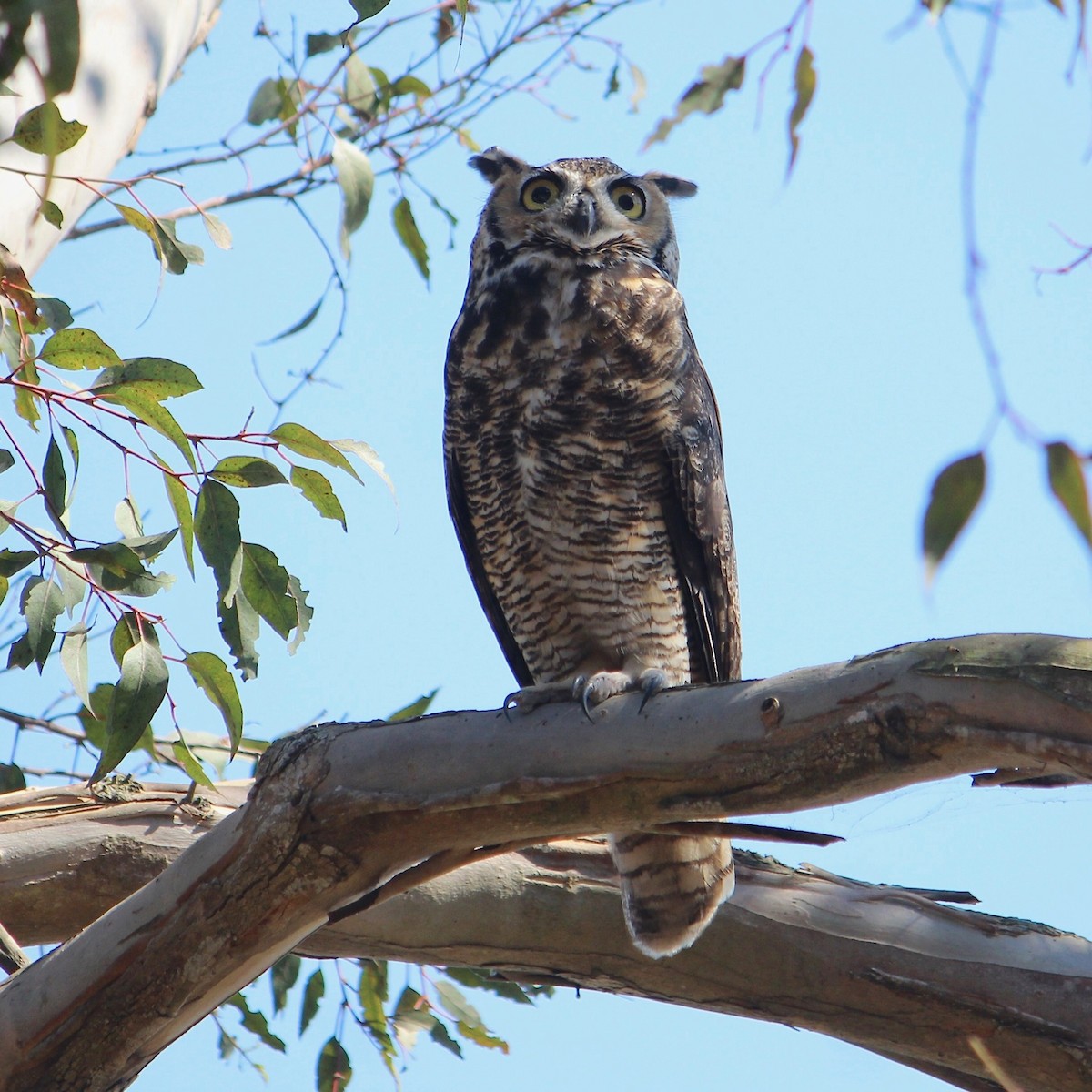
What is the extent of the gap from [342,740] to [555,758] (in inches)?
14.2

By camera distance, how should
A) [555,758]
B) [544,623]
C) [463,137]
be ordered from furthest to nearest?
[463,137] < [544,623] < [555,758]

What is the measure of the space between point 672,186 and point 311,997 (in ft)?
8.38

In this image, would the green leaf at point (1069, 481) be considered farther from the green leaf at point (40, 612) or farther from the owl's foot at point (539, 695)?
the green leaf at point (40, 612)

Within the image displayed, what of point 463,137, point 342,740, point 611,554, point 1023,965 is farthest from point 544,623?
point 463,137

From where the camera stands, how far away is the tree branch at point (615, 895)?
164cm

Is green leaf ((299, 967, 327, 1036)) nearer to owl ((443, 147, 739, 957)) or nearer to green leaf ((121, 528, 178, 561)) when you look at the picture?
owl ((443, 147, 739, 957))

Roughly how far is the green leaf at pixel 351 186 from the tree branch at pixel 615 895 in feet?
3.60

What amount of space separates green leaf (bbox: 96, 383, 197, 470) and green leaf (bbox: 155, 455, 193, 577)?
85 mm

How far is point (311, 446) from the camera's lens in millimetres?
2236

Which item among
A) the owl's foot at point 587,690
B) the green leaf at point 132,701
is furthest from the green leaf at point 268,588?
the owl's foot at point 587,690

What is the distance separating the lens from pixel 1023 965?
232 centimetres

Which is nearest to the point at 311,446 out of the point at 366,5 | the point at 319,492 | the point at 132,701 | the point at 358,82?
the point at 319,492

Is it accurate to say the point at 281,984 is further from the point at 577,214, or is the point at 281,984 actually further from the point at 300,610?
the point at 577,214

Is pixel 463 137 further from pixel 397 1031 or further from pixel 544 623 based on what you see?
pixel 397 1031
